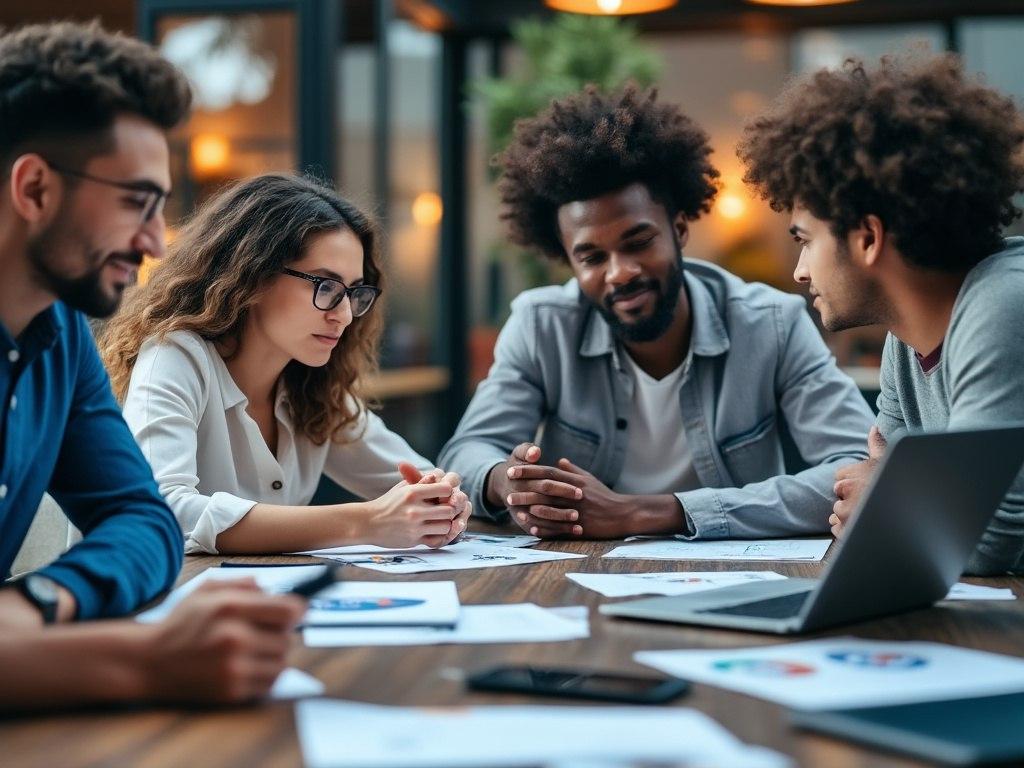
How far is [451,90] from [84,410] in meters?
6.77

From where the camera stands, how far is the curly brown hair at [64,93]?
1.37 m

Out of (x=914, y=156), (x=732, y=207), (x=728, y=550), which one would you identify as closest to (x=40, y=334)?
(x=728, y=550)

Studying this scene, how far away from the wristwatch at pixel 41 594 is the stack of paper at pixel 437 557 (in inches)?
23.3

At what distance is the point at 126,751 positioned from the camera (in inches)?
36.0

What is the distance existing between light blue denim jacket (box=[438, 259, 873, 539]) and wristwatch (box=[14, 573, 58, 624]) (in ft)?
4.32

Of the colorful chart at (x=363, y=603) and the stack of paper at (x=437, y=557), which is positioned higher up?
the colorful chart at (x=363, y=603)

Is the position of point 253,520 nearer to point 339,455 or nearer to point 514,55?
point 339,455

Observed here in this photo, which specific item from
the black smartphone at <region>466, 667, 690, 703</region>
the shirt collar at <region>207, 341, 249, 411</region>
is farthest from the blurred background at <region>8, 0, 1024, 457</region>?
the black smartphone at <region>466, 667, 690, 703</region>

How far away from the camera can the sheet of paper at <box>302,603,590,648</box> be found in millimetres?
1276

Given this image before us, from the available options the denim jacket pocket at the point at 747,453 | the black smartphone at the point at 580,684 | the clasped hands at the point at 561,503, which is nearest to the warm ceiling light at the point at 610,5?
the denim jacket pocket at the point at 747,453

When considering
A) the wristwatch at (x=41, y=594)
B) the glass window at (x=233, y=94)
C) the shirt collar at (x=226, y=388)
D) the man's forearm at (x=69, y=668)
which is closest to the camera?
the man's forearm at (x=69, y=668)

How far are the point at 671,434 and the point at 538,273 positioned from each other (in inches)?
166

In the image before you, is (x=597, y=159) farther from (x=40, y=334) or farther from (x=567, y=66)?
(x=567, y=66)

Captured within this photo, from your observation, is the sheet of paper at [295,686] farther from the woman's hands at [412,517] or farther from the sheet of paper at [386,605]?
the woman's hands at [412,517]
